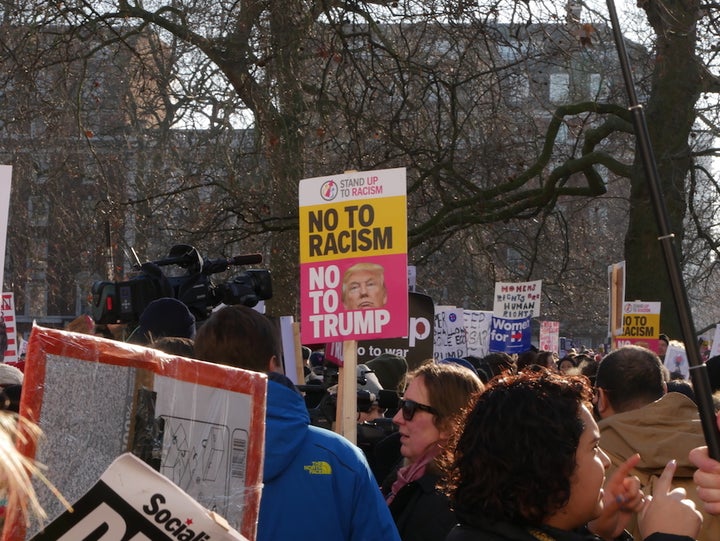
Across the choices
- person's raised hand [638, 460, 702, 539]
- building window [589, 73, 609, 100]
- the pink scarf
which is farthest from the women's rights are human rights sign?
building window [589, 73, 609, 100]

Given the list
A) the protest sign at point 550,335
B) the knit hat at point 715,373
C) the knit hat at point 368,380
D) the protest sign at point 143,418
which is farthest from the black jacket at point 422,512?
the protest sign at point 550,335

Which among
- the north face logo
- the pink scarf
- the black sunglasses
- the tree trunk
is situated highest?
the tree trunk

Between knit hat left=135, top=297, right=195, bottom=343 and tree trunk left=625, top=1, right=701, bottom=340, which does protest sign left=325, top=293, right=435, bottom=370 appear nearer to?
knit hat left=135, top=297, right=195, bottom=343

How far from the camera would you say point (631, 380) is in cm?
408

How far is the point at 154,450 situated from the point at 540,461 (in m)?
0.79

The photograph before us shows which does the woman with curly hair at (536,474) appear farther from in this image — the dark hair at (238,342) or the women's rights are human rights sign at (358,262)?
the women's rights are human rights sign at (358,262)

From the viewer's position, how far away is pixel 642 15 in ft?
49.7

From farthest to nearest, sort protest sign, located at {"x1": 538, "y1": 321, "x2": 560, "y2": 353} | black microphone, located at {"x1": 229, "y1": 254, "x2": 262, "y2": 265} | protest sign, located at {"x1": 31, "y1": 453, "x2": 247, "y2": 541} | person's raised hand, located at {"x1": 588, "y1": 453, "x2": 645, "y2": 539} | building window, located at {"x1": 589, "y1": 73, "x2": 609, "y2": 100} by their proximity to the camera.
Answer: protest sign, located at {"x1": 538, "y1": 321, "x2": 560, "y2": 353} < building window, located at {"x1": 589, "y1": 73, "x2": 609, "y2": 100} < black microphone, located at {"x1": 229, "y1": 254, "x2": 262, "y2": 265} < person's raised hand, located at {"x1": 588, "y1": 453, "x2": 645, "y2": 539} < protest sign, located at {"x1": 31, "y1": 453, "x2": 247, "y2": 541}

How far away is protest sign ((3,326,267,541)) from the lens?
185 cm

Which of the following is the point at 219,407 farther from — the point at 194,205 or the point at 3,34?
the point at 194,205

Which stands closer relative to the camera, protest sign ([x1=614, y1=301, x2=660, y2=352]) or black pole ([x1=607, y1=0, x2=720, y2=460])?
black pole ([x1=607, y1=0, x2=720, y2=460])

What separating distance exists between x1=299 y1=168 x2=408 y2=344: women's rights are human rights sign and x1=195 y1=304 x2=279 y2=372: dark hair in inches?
73.4

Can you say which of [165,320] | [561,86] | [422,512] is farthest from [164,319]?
[561,86]

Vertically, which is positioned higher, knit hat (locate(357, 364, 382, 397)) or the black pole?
the black pole
